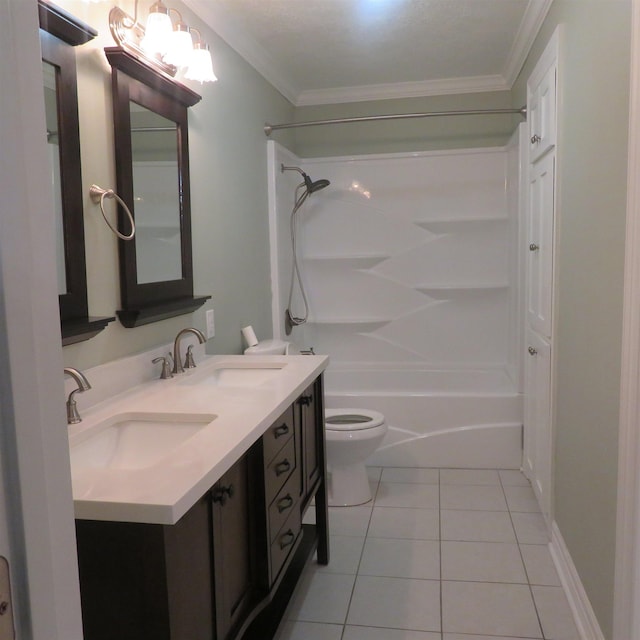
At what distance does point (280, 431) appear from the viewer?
1828 millimetres

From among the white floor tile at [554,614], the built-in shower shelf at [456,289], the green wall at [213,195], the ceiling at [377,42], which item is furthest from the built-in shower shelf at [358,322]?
the white floor tile at [554,614]

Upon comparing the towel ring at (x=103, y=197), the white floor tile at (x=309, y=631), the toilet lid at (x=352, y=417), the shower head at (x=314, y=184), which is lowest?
the white floor tile at (x=309, y=631)

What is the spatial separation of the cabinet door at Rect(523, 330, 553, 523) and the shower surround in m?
0.67

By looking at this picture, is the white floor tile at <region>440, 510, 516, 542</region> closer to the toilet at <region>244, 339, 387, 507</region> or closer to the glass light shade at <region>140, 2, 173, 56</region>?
the toilet at <region>244, 339, 387, 507</region>

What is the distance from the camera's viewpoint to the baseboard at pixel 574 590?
196 cm

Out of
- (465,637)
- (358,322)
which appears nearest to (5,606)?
(465,637)

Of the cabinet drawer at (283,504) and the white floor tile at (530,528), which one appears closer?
the cabinet drawer at (283,504)

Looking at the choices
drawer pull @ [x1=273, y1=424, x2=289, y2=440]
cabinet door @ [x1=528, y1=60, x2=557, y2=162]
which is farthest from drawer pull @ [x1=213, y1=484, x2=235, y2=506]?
cabinet door @ [x1=528, y1=60, x2=557, y2=162]

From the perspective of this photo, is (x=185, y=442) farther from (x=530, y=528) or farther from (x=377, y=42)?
(x=377, y=42)

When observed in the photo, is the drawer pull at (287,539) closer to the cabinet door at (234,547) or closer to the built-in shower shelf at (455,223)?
the cabinet door at (234,547)

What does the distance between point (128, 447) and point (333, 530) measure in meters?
1.48

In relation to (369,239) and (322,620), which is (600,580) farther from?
(369,239)

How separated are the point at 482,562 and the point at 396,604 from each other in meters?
0.49

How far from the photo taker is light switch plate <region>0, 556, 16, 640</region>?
45 cm
